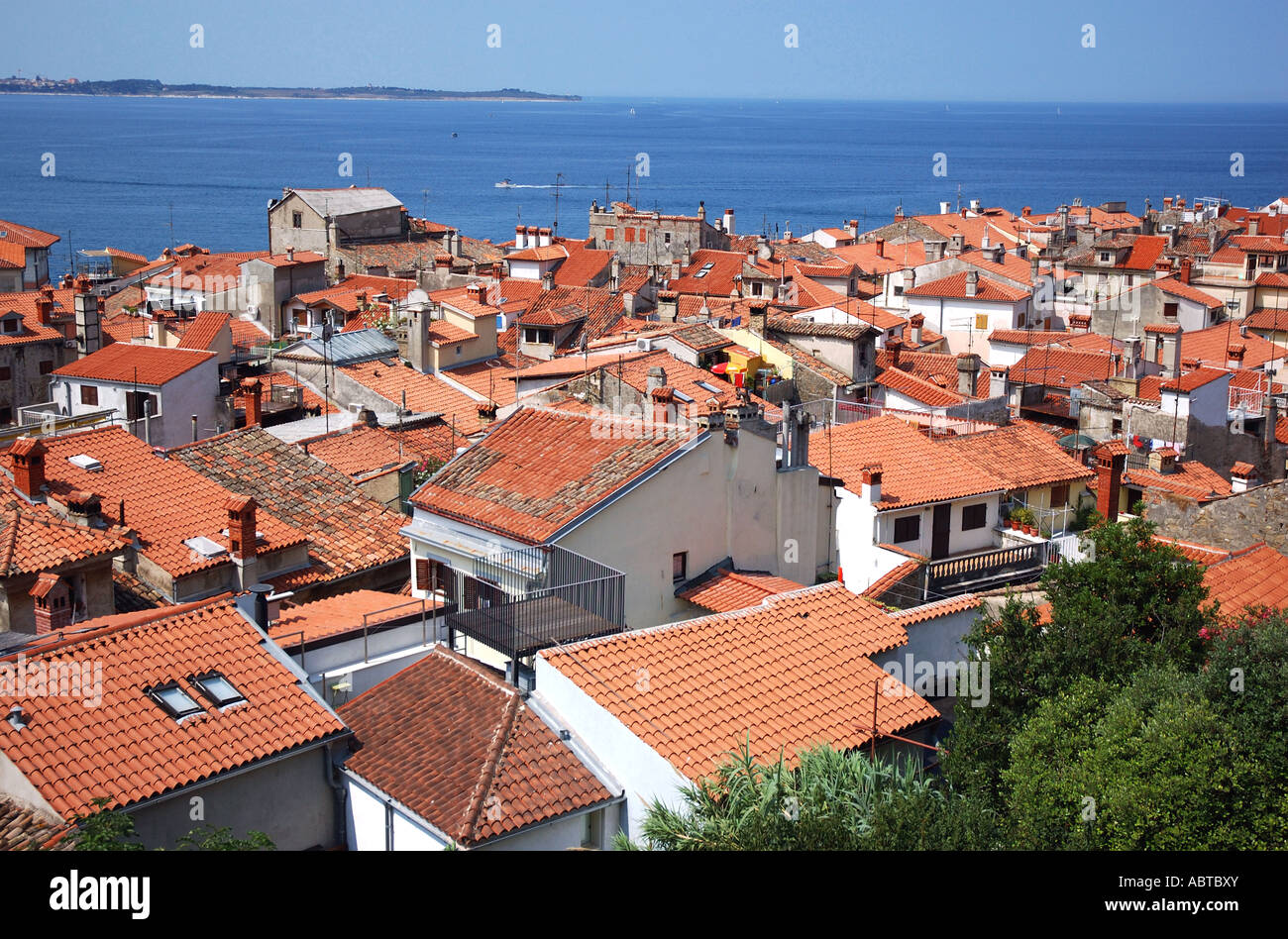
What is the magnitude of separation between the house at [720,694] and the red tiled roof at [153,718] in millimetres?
2113

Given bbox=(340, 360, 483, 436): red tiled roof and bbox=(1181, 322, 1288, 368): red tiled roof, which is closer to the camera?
bbox=(340, 360, 483, 436): red tiled roof

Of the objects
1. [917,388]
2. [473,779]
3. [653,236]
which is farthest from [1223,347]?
[473,779]

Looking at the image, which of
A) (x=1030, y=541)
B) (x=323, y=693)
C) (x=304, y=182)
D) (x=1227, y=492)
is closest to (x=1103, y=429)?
(x=1227, y=492)

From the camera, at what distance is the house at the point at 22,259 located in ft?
150

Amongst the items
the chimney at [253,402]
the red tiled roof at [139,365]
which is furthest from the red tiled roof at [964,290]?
the red tiled roof at [139,365]

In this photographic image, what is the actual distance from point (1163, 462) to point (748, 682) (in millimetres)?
14339

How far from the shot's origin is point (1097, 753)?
916 centimetres

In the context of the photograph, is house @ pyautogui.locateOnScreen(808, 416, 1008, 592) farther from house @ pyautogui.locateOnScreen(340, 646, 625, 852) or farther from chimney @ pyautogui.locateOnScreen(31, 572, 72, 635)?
chimney @ pyautogui.locateOnScreen(31, 572, 72, 635)

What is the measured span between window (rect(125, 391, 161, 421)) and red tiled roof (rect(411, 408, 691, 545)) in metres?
10.1

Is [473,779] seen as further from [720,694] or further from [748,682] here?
[748,682]

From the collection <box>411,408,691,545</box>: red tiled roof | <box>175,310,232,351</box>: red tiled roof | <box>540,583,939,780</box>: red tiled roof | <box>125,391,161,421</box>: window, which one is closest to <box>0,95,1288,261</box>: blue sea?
<box>175,310,232,351</box>: red tiled roof

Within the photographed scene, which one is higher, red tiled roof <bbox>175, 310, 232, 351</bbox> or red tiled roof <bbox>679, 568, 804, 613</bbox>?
red tiled roof <bbox>175, 310, 232, 351</bbox>

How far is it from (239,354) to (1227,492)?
20.4 meters

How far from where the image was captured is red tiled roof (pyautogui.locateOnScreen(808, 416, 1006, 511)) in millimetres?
18547
